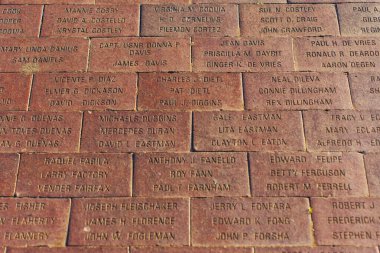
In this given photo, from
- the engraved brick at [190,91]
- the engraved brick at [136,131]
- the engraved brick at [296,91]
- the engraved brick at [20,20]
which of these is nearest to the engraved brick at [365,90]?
the engraved brick at [296,91]

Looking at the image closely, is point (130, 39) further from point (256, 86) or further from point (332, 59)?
point (332, 59)

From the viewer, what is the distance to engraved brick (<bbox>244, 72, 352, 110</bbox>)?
19.7 ft

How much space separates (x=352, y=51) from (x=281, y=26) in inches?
46.5

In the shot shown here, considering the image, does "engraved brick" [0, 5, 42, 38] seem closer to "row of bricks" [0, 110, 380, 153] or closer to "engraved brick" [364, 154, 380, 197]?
"row of bricks" [0, 110, 380, 153]

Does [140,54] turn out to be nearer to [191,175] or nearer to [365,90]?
[191,175]

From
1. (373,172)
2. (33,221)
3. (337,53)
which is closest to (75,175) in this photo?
(33,221)

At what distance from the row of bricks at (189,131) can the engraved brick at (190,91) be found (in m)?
0.14

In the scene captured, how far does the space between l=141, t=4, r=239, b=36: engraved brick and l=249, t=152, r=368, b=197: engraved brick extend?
224 centimetres

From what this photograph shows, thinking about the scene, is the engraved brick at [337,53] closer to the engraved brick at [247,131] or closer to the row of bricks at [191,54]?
the row of bricks at [191,54]

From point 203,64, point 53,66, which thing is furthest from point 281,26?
point 53,66

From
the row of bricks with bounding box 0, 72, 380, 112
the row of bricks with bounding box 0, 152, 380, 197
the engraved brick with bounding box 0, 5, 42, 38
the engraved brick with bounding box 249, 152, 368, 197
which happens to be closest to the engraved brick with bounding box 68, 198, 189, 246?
the row of bricks with bounding box 0, 152, 380, 197

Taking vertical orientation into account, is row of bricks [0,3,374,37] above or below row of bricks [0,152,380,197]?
above

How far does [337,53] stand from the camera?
21.0ft

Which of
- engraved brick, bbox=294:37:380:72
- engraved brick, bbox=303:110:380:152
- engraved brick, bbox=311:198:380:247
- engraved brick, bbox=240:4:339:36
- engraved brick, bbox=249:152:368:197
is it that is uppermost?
engraved brick, bbox=240:4:339:36
